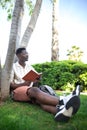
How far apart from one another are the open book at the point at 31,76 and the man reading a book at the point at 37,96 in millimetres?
113

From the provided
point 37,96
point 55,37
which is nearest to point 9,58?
point 37,96

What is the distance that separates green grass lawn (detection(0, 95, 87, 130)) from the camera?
618cm

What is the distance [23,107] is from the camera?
7.50 metres

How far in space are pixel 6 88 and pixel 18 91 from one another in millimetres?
300

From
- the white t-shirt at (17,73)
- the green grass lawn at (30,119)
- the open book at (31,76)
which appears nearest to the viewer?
the green grass lawn at (30,119)

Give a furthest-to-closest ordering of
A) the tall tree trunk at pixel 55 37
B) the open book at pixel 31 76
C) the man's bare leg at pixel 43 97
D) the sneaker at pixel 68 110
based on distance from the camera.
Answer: the tall tree trunk at pixel 55 37, the open book at pixel 31 76, the man's bare leg at pixel 43 97, the sneaker at pixel 68 110

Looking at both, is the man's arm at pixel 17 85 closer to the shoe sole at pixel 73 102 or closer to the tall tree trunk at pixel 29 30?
the tall tree trunk at pixel 29 30

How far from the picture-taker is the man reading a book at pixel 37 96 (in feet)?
21.0

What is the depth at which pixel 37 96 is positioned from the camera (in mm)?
7066

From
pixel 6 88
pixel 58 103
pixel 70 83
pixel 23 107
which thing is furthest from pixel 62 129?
pixel 70 83

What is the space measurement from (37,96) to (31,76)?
1.92ft

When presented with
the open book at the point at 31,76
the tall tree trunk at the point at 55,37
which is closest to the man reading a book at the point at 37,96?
the open book at the point at 31,76

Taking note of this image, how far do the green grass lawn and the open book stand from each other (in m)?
0.62

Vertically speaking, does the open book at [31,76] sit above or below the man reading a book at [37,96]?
above
